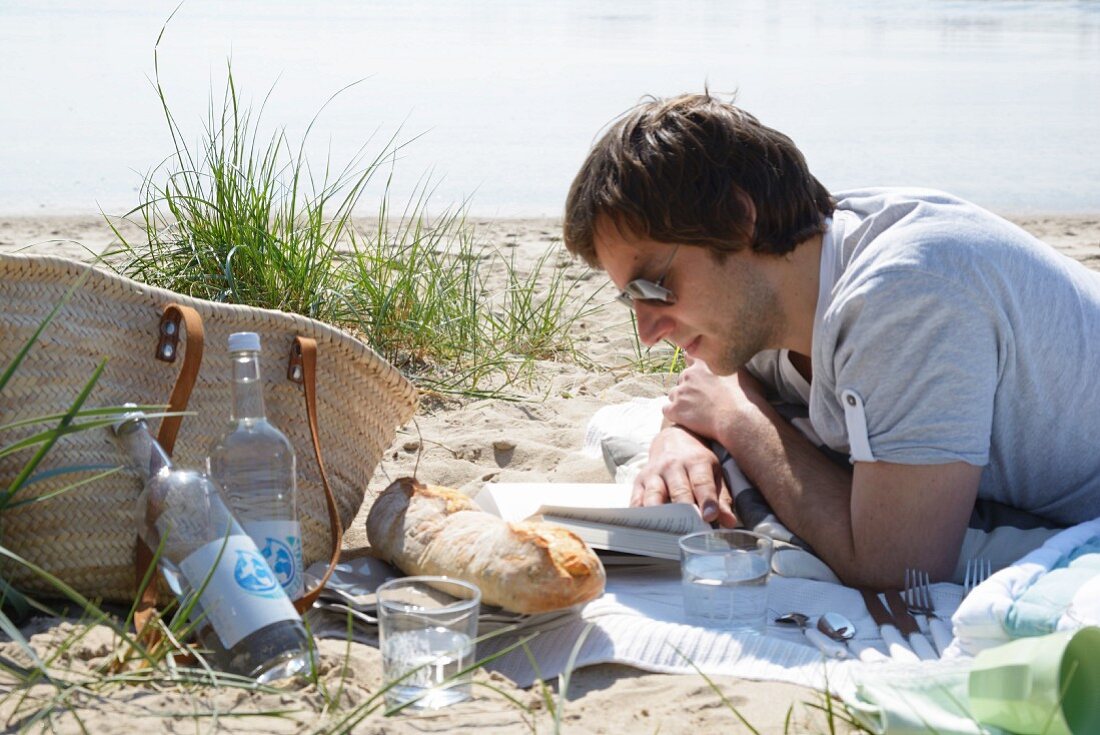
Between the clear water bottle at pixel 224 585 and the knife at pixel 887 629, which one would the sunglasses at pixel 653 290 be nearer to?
the knife at pixel 887 629

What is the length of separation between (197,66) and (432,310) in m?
8.82

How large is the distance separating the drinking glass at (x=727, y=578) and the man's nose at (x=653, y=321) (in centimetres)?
51

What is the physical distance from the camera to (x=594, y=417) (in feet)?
13.3

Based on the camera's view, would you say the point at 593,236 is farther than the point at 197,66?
No

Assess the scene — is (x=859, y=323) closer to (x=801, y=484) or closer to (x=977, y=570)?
(x=801, y=484)

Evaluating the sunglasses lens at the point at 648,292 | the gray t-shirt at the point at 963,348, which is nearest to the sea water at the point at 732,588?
the gray t-shirt at the point at 963,348

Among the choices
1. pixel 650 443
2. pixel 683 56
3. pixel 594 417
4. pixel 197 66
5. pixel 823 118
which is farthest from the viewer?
pixel 683 56

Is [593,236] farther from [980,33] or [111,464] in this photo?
[980,33]

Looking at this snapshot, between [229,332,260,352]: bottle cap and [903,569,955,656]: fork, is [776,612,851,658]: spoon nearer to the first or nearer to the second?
[903,569,955,656]: fork

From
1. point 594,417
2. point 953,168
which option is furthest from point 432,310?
point 953,168

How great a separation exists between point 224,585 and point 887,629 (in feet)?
4.28

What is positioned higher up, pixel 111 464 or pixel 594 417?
pixel 111 464

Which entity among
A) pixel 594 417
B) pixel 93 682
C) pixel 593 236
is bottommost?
pixel 594 417

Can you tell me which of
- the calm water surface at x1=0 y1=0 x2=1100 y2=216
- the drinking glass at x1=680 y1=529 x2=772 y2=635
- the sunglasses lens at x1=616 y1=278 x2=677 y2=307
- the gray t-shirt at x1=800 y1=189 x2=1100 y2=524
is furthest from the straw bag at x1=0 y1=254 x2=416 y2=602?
the calm water surface at x1=0 y1=0 x2=1100 y2=216
